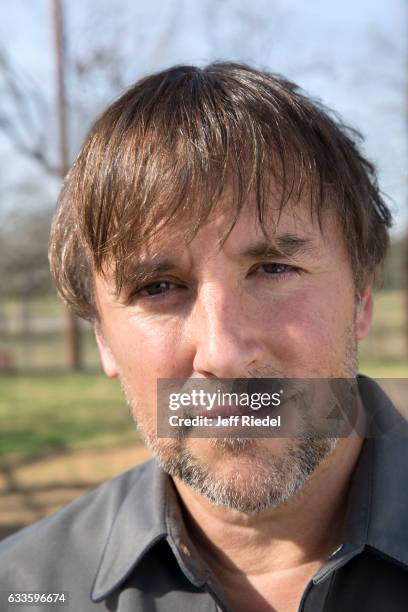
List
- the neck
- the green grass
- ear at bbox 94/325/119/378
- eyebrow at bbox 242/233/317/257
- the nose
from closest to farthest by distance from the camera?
the nose, eyebrow at bbox 242/233/317/257, the neck, ear at bbox 94/325/119/378, the green grass

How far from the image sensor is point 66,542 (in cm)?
171

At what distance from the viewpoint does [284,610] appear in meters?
1.53

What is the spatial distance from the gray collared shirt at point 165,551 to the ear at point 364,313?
132 millimetres

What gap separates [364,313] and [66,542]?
933 millimetres

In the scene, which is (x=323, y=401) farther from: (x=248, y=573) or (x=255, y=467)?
(x=248, y=573)

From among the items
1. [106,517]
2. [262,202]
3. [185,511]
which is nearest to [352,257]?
[262,202]

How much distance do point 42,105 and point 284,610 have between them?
6.39 meters

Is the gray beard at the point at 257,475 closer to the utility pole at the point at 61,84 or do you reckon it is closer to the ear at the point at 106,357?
the ear at the point at 106,357

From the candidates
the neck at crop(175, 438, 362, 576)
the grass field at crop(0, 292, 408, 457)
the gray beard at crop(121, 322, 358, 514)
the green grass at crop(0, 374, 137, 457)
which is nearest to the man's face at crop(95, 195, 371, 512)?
the gray beard at crop(121, 322, 358, 514)

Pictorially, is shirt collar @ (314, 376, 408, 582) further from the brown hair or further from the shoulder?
the shoulder

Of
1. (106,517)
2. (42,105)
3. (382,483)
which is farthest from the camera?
(42,105)

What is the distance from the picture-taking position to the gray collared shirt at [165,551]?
140 centimetres

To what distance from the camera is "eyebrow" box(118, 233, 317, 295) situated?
1.47 metres

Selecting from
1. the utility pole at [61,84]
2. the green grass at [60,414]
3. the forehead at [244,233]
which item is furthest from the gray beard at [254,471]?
the utility pole at [61,84]
